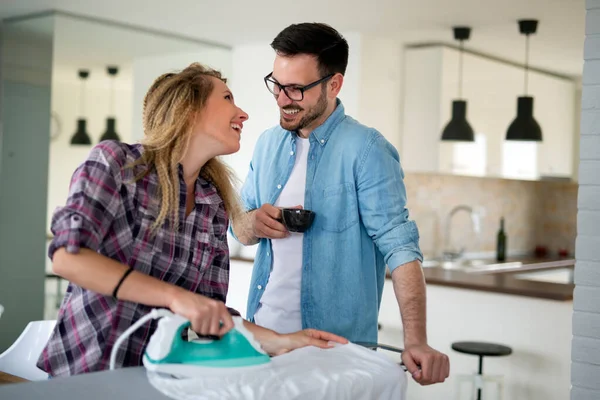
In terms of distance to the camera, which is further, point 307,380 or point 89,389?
point 307,380

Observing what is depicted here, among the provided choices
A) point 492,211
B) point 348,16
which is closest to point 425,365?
point 348,16

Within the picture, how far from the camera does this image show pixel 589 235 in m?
2.82

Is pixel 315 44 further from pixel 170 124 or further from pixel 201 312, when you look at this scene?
pixel 201 312

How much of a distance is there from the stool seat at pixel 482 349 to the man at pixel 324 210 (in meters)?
1.74

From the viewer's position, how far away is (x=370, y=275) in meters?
2.27

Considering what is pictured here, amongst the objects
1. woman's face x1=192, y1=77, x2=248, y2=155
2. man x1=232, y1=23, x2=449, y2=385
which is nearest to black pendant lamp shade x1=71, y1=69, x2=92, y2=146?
man x1=232, y1=23, x2=449, y2=385

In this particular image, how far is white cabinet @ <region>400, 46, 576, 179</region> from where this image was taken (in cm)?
564

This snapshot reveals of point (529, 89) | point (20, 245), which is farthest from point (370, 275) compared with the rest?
point (529, 89)

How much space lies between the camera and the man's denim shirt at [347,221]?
218cm

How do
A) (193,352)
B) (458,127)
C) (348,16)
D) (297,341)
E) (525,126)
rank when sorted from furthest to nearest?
1. (525,126)
2. (458,127)
3. (348,16)
4. (297,341)
5. (193,352)

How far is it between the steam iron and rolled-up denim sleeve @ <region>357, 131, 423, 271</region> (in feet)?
1.92

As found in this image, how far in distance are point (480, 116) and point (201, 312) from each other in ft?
15.9

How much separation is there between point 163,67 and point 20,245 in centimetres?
146

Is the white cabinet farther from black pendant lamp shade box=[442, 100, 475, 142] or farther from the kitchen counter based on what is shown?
the kitchen counter
